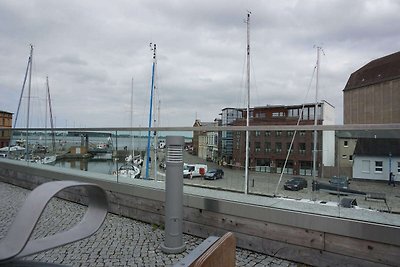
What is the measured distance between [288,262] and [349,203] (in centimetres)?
112

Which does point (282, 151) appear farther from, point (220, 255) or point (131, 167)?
point (131, 167)

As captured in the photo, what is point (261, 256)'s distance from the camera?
170 inches

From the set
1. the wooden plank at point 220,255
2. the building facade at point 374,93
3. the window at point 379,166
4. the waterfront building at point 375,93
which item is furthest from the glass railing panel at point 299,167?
the building facade at point 374,93

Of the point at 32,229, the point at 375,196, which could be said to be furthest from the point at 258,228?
the point at 32,229

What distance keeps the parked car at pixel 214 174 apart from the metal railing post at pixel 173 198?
101 cm

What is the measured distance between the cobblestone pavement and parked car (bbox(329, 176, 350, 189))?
1.21 m

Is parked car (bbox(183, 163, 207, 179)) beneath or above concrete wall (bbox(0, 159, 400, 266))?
above

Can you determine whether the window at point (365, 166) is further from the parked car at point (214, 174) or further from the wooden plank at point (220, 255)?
the wooden plank at point (220, 255)

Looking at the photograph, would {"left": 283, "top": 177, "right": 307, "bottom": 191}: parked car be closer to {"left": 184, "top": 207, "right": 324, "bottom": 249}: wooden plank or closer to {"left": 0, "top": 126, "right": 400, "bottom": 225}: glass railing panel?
{"left": 0, "top": 126, "right": 400, "bottom": 225}: glass railing panel

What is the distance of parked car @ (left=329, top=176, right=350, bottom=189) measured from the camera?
4.17 m

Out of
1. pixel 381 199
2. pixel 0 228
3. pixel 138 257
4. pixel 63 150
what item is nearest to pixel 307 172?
pixel 381 199

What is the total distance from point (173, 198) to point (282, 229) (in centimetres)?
156

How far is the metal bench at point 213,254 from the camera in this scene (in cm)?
174

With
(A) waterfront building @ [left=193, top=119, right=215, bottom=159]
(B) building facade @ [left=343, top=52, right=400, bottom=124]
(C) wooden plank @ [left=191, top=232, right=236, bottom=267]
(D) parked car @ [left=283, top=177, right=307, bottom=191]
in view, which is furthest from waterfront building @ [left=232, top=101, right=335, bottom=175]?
(B) building facade @ [left=343, top=52, right=400, bottom=124]
